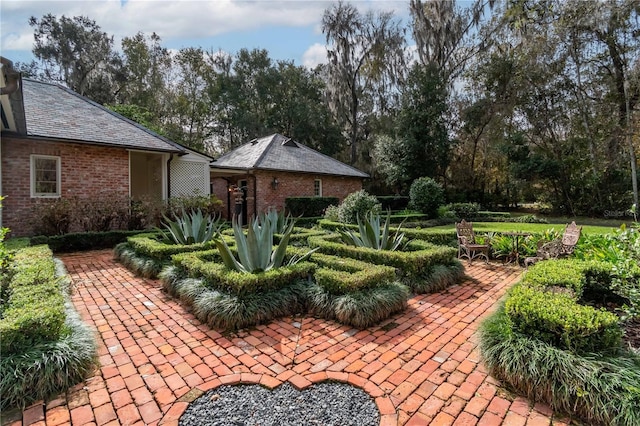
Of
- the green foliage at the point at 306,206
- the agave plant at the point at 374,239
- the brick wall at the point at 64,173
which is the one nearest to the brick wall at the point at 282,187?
the green foliage at the point at 306,206

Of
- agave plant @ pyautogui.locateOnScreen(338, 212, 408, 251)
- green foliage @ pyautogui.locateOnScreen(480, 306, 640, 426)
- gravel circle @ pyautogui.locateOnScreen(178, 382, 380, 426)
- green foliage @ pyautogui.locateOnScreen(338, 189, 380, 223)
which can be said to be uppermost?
green foliage @ pyautogui.locateOnScreen(338, 189, 380, 223)

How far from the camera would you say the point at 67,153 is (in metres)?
9.55

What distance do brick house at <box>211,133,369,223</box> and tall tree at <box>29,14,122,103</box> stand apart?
13.7m

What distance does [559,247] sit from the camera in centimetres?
633

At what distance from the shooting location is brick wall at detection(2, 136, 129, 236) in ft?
28.4

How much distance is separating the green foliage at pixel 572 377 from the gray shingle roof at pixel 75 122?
1163cm

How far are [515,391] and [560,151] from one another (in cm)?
2257

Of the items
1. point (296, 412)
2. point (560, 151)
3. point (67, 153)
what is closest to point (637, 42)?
point (560, 151)

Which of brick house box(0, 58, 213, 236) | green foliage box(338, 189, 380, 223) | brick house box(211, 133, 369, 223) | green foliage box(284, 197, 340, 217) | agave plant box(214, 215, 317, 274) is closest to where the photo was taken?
agave plant box(214, 215, 317, 274)

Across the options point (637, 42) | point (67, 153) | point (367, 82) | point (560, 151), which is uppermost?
point (367, 82)

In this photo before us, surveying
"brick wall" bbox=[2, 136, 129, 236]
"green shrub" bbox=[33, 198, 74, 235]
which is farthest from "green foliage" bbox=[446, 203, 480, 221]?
"green shrub" bbox=[33, 198, 74, 235]

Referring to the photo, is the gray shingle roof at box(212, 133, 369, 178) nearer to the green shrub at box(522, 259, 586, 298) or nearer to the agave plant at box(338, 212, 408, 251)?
the agave plant at box(338, 212, 408, 251)

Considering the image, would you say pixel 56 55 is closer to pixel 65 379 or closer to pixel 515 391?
pixel 65 379

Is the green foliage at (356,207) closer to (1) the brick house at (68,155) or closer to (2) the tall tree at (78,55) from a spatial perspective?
(1) the brick house at (68,155)
